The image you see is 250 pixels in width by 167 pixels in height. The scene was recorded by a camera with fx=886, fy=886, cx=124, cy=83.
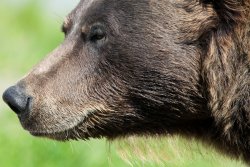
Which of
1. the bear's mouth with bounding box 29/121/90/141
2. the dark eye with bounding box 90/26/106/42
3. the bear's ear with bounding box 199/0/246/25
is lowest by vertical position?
the bear's mouth with bounding box 29/121/90/141

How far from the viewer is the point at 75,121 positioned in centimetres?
603

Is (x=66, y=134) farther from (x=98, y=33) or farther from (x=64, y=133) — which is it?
(x=98, y=33)

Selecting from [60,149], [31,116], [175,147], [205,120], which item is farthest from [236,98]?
[60,149]

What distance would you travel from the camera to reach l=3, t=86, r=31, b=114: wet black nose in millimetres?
5906

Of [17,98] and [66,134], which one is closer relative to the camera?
[17,98]

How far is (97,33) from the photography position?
6.02 meters

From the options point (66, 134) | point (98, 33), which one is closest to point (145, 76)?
point (98, 33)

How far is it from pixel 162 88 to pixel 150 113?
208 mm

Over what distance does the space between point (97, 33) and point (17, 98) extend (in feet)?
2.29

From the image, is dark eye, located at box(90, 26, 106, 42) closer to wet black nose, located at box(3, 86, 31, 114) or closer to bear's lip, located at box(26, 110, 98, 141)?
bear's lip, located at box(26, 110, 98, 141)

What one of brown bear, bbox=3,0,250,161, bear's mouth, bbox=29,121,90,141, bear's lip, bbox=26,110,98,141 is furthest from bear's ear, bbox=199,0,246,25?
bear's mouth, bbox=29,121,90,141

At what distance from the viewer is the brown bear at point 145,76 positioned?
5.79 meters

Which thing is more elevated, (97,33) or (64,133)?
(97,33)

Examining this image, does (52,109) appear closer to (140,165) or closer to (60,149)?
(140,165)
